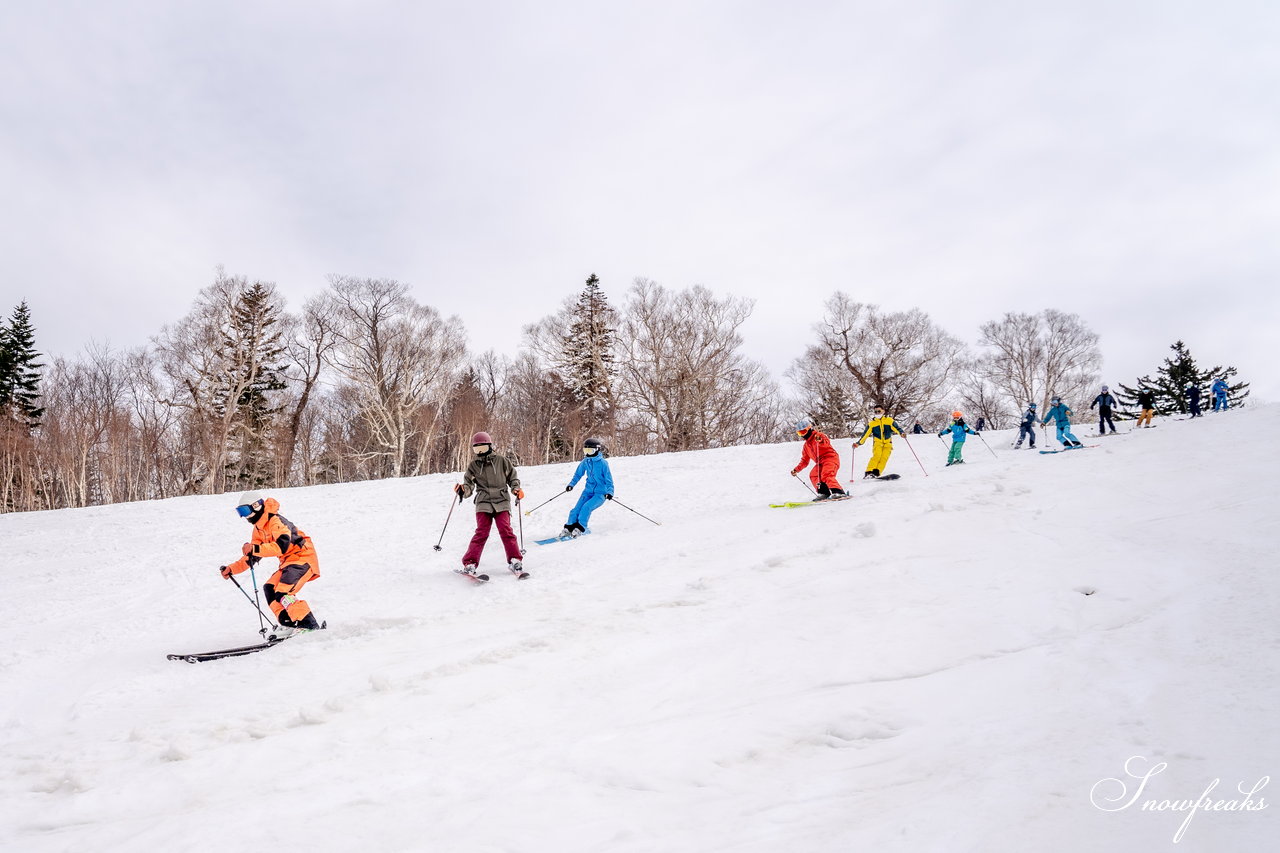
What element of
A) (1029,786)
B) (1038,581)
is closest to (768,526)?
(1038,581)

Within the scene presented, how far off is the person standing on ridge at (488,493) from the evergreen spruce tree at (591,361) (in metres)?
27.1

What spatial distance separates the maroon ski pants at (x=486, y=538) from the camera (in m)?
7.87

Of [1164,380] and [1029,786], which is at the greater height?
[1164,380]

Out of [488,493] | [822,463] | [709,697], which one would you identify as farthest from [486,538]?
[822,463]

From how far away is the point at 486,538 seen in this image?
26.3ft

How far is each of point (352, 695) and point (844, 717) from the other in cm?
314

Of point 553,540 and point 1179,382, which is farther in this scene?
point 1179,382

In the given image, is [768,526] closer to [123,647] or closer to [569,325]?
[123,647]

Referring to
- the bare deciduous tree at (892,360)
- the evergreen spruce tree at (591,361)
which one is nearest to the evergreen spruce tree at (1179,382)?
the bare deciduous tree at (892,360)

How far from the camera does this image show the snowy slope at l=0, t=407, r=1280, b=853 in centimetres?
240

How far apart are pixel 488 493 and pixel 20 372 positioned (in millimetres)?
36438

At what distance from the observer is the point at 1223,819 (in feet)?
6.88

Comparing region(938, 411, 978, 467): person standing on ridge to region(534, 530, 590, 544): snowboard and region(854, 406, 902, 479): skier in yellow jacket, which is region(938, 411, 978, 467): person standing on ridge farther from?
region(534, 530, 590, 544): snowboard

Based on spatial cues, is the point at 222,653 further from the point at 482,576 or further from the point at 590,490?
the point at 590,490
